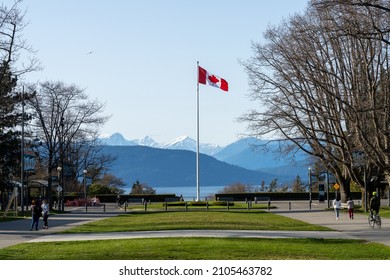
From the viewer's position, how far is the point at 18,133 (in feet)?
221

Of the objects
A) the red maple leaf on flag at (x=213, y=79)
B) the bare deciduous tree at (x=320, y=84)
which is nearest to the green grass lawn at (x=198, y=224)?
the bare deciduous tree at (x=320, y=84)

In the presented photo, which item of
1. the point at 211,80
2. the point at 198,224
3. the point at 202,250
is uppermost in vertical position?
the point at 211,80

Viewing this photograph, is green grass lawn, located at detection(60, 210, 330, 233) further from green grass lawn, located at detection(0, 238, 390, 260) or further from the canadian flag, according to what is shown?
the canadian flag

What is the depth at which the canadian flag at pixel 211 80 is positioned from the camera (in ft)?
223

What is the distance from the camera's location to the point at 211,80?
69.5m

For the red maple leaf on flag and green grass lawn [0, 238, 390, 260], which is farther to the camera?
the red maple leaf on flag

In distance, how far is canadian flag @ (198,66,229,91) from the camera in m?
68.0

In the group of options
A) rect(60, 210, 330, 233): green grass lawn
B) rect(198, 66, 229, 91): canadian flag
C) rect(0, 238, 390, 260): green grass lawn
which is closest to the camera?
rect(0, 238, 390, 260): green grass lawn

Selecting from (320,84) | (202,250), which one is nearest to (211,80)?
(320,84)

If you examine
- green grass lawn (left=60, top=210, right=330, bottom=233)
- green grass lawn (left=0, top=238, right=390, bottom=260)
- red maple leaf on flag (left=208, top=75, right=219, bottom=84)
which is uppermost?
red maple leaf on flag (left=208, top=75, right=219, bottom=84)

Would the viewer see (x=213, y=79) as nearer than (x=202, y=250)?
No

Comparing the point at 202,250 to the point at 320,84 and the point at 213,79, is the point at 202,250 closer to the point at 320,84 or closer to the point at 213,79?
the point at 320,84

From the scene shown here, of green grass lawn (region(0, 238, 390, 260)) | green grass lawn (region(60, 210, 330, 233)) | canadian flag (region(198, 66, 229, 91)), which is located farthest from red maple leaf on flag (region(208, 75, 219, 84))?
green grass lawn (region(0, 238, 390, 260))
